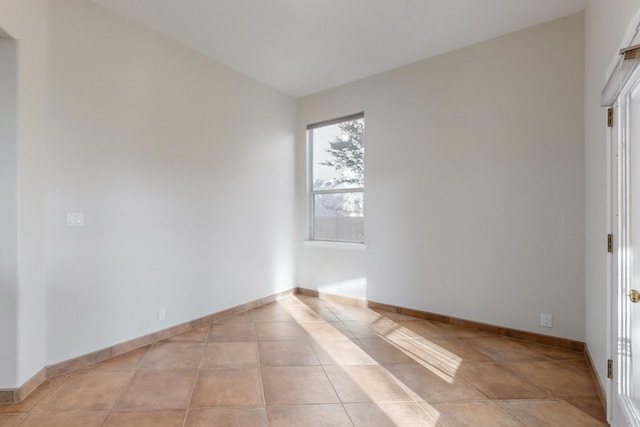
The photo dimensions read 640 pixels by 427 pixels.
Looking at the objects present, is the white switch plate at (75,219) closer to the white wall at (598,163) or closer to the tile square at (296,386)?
the tile square at (296,386)

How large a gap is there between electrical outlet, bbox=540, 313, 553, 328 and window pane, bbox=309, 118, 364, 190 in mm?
2409

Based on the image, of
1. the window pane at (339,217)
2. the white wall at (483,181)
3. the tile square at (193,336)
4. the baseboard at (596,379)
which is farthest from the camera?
the window pane at (339,217)

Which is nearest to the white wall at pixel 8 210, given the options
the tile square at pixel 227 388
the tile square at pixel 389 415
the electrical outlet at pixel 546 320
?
the tile square at pixel 227 388

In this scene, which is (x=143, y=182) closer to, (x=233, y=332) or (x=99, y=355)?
(x=99, y=355)

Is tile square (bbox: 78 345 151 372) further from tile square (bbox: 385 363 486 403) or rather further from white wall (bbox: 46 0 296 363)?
tile square (bbox: 385 363 486 403)

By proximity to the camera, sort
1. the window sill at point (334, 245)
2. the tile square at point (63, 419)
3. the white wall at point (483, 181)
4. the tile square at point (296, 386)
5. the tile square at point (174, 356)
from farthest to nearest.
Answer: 1. the window sill at point (334, 245)
2. the white wall at point (483, 181)
3. the tile square at point (174, 356)
4. the tile square at point (296, 386)
5. the tile square at point (63, 419)

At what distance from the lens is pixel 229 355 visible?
2793mm

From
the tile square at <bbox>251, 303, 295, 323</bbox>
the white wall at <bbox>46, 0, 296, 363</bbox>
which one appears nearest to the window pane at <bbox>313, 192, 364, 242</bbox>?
the white wall at <bbox>46, 0, 296, 363</bbox>

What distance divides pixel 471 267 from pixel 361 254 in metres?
1.35

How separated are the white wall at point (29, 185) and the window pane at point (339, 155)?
10.3ft

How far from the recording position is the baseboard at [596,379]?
2000mm

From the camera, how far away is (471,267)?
3.35m

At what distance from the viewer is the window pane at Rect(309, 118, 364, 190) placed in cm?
433

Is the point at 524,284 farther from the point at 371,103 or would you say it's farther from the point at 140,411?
the point at 140,411
